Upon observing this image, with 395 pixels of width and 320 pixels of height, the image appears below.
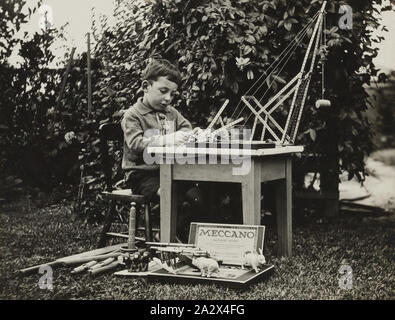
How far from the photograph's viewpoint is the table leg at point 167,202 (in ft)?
11.4

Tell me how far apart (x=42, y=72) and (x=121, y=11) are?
93 centimetres

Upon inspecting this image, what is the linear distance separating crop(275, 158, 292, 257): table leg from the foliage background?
100 cm

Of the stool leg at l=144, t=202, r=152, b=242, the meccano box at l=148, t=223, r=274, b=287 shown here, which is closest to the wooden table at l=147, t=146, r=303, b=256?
the meccano box at l=148, t=223, r=274, b=287

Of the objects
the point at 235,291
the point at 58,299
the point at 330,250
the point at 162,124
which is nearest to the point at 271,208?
the point at 330,250

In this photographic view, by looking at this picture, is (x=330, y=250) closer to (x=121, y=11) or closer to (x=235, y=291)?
(x=235, y=291)

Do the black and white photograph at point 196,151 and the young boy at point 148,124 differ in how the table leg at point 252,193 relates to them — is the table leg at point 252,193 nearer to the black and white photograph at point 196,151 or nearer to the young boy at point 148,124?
the black and white photograph at point 196,151

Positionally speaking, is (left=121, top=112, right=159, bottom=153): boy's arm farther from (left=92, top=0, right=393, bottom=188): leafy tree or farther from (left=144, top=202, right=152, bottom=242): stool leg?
(left=92, top=0, right=393, bottom=188): leafy tree

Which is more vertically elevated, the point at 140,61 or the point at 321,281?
the point at 140,61

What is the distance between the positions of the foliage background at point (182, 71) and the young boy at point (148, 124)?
66 centimetres

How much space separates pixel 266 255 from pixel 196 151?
964 mm

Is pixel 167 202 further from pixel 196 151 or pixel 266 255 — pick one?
pixel 266 255

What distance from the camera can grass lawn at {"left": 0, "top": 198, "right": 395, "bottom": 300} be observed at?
2.98m

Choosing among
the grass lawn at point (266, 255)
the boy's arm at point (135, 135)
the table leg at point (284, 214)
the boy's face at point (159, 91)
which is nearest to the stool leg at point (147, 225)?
the boy's arm at point (135, 135)

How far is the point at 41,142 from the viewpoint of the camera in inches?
218
